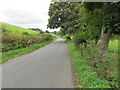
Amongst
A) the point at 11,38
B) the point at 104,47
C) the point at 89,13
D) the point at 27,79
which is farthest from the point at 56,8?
the point at 27,79

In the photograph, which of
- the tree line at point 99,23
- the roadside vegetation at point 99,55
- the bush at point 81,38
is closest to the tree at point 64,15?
the tree line at point 99,23

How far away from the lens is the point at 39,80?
3.58 metres

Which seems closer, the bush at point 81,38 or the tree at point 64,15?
the bush at point 81,38

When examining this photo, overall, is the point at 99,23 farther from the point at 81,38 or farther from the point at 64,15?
the point at 64,15

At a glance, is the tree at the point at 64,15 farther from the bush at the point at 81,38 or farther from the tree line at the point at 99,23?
the bush at the point at 81,38

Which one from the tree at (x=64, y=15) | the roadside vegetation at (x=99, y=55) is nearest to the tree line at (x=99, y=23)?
the roadside vegetation at (x=99, y=55)

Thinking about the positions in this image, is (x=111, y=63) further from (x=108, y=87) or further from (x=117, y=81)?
(x=108, y=87)

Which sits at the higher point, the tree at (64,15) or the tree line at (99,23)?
the tree at (64,15)

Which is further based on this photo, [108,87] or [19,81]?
[19,81]

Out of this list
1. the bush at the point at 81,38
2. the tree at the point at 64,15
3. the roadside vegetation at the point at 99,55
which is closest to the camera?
the roadside vegetation at the point at 99,55

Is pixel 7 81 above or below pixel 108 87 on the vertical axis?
below

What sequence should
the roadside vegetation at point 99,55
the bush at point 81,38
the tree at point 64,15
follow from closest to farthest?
the roadside vegetation at point 99,55, the bush at point 81,38, the tree at point 64,15

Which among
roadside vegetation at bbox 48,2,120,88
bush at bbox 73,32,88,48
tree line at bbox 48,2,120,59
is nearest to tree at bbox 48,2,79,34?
tree line at bbox 48,2,120,59

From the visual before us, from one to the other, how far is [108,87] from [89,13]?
514 centimetres
